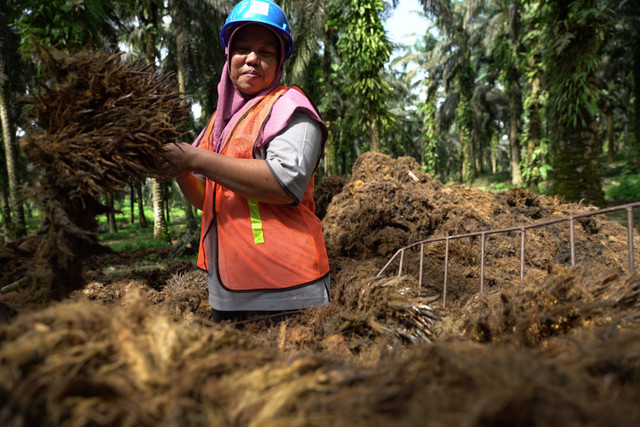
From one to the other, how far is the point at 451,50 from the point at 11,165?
93.5 ft

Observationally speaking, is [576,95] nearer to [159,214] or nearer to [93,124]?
[93,124]

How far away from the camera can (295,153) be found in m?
1.52

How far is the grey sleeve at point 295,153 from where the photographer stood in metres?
1.49

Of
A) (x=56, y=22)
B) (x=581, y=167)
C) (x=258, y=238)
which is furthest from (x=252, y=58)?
(x=581, y=167)

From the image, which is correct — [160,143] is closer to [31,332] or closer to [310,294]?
[31,332]

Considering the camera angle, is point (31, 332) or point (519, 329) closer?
point (31, 332)

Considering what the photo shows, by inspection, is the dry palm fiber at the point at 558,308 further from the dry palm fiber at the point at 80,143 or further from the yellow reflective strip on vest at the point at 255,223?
the dry palm fiber at the point at 80,143

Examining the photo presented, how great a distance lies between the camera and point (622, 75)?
25688 mm

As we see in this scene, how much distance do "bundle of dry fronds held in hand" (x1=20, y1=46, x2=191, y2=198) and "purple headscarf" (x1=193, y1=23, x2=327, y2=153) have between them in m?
0.47

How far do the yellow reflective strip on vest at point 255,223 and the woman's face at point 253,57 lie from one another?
609mm

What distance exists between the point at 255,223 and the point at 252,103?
0.58 metres

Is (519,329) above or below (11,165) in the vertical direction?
below

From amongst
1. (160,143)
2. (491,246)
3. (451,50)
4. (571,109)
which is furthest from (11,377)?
(451,50)

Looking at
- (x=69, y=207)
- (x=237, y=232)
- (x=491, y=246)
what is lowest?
(x=491, y=246)
